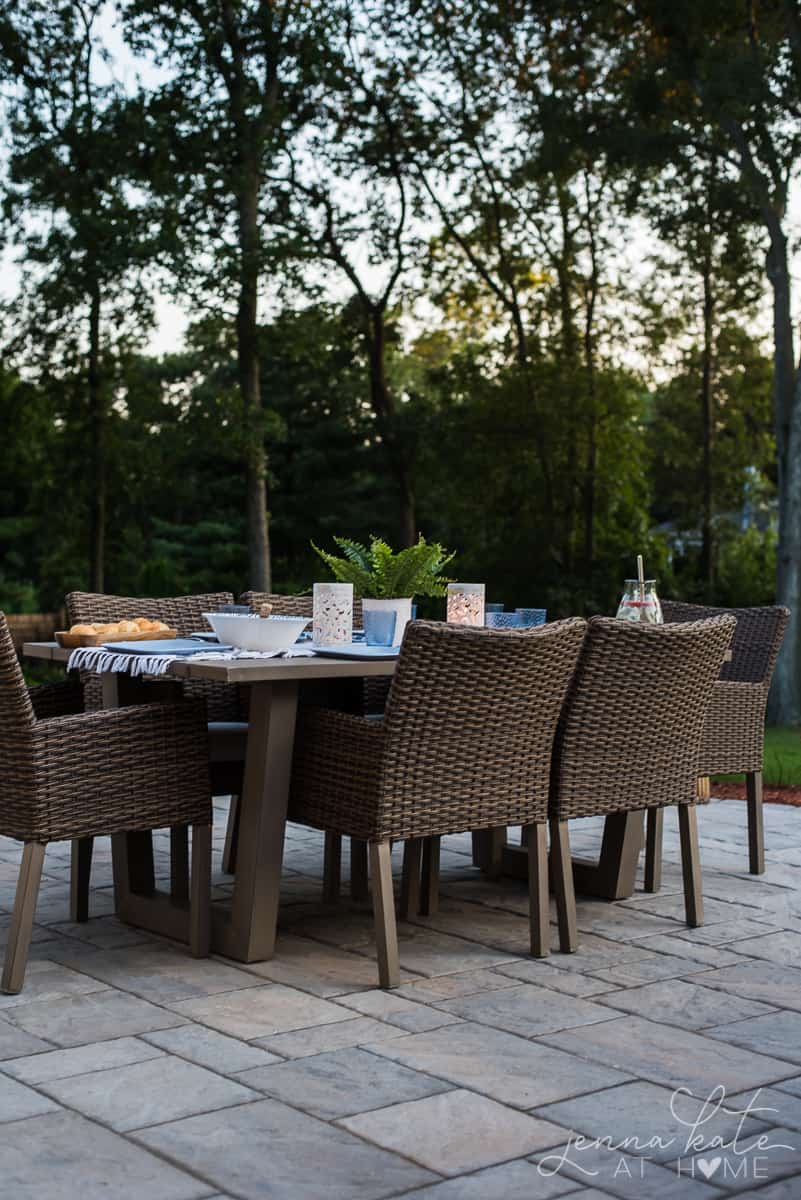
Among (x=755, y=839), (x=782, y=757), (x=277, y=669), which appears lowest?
(x=782, y=757)

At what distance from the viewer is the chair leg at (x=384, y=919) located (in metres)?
3.12

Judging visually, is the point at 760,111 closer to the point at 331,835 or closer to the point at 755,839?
the point at 755,839

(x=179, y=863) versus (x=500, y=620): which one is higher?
(x=500, y=620)

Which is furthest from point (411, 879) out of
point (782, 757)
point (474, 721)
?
point (782, 757)

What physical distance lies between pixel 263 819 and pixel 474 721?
1.82 feet

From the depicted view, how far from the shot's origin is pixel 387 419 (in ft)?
55.7

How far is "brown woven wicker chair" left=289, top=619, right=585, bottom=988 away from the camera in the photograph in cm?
312

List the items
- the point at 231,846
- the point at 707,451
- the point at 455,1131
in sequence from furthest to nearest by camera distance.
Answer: the point at 707,451 → the point at 231,846 → the point at 455,1131

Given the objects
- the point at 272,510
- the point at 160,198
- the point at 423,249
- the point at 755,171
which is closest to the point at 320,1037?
the point at 755,171

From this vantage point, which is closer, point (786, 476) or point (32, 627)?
point (786, 476)

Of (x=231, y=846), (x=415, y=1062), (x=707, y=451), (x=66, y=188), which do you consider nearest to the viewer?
(x=415, y=1062)

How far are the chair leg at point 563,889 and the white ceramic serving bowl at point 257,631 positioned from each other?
2.64 feet

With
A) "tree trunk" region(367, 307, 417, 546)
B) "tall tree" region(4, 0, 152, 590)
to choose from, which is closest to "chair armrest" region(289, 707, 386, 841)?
"tall tree" region(4, 0, 152, 590)

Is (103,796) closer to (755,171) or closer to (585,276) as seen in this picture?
(755,171)
